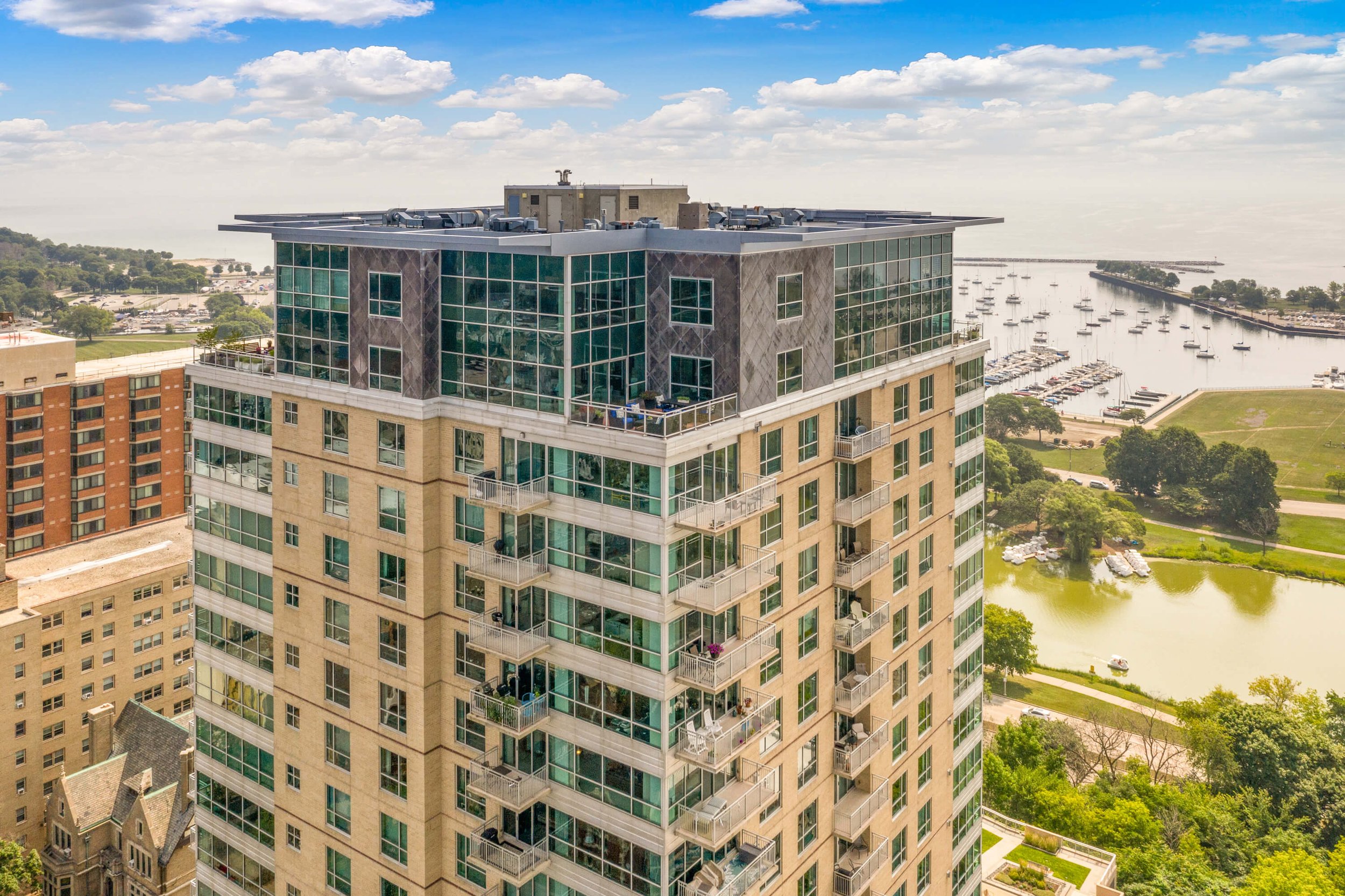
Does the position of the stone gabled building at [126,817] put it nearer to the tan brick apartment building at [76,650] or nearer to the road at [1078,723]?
the tan brick apartment building at [76,650]

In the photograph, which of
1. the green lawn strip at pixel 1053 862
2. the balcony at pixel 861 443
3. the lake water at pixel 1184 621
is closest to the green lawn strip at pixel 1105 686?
the lake water at pixel 1184 621

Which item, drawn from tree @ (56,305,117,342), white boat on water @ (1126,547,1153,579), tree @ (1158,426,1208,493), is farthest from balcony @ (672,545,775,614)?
tree @ (56,305,117,342)

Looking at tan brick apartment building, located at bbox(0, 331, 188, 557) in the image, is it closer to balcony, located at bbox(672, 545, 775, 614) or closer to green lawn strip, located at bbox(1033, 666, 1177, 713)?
balcony, located at bbox(672, 545, 775, 614)

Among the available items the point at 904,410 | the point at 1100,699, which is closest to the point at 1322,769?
Answer: the point at 1100,699

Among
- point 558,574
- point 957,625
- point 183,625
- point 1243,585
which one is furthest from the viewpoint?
point 1243,585

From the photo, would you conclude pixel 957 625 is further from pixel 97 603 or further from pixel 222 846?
pixel 97 603
